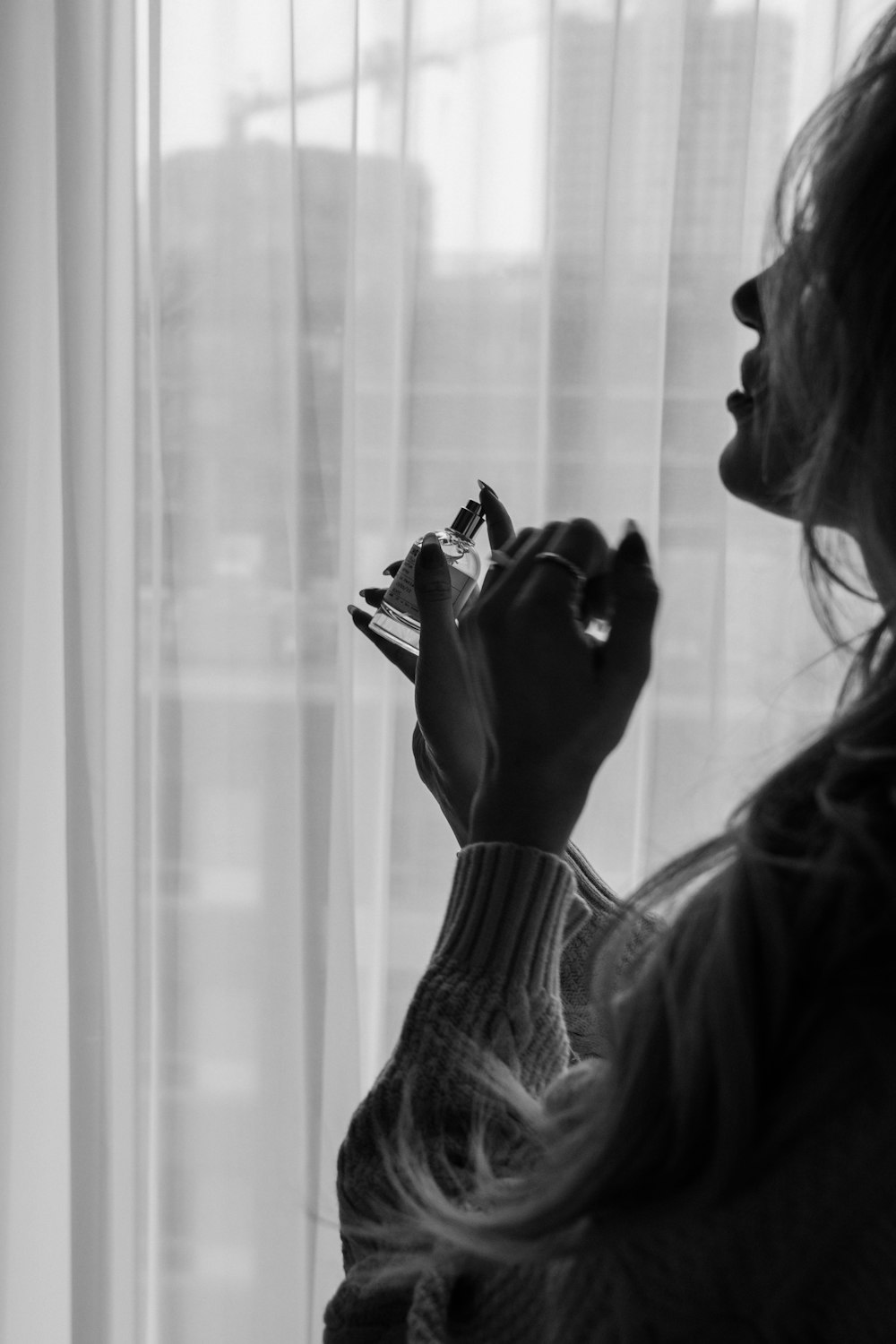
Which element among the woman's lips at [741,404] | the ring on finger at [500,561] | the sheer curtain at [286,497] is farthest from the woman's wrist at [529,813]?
the sheer curtain at [286,497]

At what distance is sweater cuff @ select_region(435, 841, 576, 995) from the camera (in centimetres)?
58

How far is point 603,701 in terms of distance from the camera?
597 millimetres

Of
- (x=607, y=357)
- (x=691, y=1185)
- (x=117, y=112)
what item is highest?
(x=117, y=112)

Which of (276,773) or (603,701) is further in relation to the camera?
(276,773)

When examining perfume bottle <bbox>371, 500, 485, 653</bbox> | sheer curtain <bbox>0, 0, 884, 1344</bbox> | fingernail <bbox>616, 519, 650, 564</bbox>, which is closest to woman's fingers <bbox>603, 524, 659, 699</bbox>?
fingernail <bbox>616, 519, 650, 564</bbox>

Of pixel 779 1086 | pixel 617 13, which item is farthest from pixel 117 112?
pixel 779 1086

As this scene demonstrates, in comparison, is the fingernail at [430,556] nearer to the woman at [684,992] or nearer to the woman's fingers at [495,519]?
the woman at [684,992]

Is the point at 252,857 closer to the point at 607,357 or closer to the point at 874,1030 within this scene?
the point at 607,357

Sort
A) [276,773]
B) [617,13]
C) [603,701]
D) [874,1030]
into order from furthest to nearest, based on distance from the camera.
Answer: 1. [276,773]
2. [617,13]
3. [603,701]
4. [874,1030]

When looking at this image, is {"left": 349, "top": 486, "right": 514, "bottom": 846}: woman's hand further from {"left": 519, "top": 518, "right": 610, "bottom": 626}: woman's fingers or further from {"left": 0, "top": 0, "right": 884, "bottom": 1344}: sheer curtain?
{"left": 0, "top": 0, "right": 884, "bottom": 1344}: sheer curtain

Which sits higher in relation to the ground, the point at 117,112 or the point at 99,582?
the point at 117,112

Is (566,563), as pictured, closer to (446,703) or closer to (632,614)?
(632,614)

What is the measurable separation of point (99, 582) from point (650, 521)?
0.60 metres

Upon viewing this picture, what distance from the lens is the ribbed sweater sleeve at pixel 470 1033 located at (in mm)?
568
